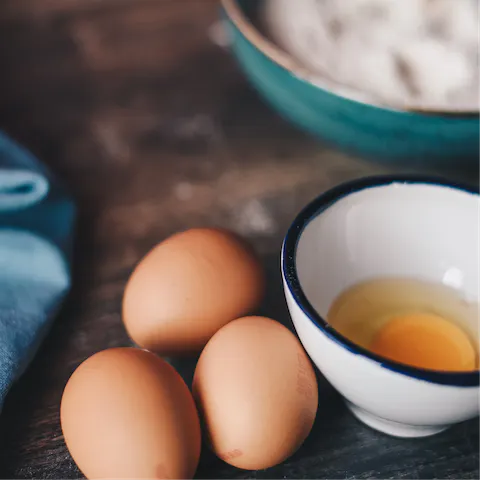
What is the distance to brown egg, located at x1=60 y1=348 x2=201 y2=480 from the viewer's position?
0.42 metres

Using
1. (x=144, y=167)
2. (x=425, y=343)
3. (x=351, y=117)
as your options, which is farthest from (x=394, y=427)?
(x=144, y=167)

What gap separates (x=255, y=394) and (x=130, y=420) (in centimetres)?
9

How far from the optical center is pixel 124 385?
44 centimetres

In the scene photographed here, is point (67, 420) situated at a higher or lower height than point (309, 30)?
lower

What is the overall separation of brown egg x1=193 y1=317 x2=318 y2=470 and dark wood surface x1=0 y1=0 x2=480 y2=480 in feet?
0.15

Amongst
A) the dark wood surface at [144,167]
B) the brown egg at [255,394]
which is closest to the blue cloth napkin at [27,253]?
the dark wood surface at [144,167]

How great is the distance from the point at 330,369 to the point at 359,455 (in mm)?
101

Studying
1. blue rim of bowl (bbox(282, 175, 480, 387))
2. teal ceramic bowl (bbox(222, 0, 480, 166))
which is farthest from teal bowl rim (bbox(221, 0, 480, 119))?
blue rim of bowl (bbox(282, 175, 480, 387))

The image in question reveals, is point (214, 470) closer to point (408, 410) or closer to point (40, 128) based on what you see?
point (408, 410)

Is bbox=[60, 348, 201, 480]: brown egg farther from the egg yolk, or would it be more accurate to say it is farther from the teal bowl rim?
the teal bowl rim

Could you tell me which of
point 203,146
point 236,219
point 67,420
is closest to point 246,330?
point 67,420

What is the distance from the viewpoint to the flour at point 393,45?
27.2 inches

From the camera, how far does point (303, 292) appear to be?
451 millimetres

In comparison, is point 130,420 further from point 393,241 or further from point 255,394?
point 393,241
